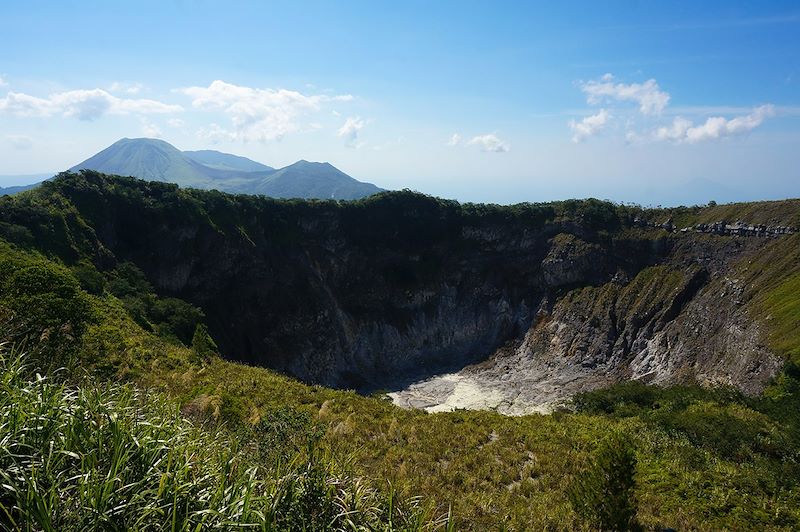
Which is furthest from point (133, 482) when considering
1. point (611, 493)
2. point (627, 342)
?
point (627, 342)

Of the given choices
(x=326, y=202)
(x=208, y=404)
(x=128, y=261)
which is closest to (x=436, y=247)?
(x=326, y=202)

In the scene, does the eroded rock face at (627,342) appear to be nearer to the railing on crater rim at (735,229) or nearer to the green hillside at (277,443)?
the railing on crater rim at (735,229)

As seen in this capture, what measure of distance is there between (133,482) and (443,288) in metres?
78.5

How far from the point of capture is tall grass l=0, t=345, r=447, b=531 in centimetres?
665

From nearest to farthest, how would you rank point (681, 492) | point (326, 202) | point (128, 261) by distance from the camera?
point (681, 492), point (128, 261), point (326, 202)

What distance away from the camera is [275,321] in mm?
69688

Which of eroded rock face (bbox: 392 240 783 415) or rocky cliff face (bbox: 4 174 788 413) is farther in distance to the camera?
rocky cliff face (bbox: 4 174 788 413)

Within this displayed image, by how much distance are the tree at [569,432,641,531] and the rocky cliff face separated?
43403mm

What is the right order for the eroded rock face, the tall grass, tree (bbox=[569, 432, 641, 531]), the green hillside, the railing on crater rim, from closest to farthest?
the tall grass < the green hillside < tree (bbox=[569, 432, 641, 531]) < the eroded rock face < the railing on crater rim

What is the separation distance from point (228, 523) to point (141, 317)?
44497mm

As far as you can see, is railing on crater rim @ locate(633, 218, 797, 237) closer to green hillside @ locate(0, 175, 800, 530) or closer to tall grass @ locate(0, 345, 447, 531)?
green hillside @ locate(0, 175, 800, 530)

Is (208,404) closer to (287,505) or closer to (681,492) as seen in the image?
(287,505)

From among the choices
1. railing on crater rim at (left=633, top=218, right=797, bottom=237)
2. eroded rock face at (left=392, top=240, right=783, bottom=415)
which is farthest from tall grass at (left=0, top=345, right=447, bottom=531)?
railing on crater rim at (left=633, top=218, right=797, bottom=237)

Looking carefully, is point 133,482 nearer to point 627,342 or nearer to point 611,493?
point 611,493
